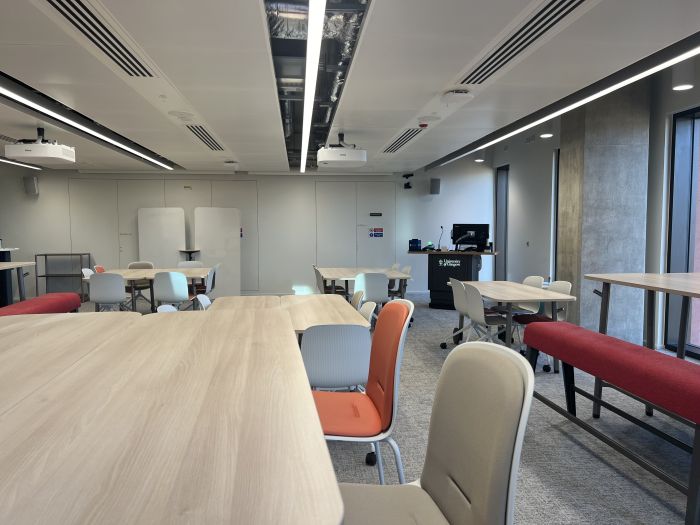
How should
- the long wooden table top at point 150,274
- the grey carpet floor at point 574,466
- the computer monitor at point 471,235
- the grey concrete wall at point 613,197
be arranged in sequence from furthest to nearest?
the computer monitor at point 471,235, the long wooden table top at point 150,274, the grey concrete wall at point 613,197, the grey carpet floor at point 574,466

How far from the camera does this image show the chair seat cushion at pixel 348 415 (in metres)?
1.94

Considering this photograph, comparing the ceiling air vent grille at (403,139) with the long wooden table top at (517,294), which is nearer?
the long wooden table top at (517,294)

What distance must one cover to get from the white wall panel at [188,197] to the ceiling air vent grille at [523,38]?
7.77 meters

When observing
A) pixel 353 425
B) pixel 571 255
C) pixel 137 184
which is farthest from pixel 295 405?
pixel 137 184

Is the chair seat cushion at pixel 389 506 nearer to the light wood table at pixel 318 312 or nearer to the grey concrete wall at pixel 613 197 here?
the light wood table at pixel 318 312

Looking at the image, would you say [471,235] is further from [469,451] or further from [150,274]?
[469,451]

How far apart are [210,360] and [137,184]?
10.1m

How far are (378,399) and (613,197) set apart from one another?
4957 millimetres

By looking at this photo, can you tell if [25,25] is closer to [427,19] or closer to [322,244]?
[427,19]

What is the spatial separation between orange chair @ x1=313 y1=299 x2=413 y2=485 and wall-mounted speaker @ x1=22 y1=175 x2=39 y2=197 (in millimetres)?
10254

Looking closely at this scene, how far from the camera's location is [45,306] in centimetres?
462

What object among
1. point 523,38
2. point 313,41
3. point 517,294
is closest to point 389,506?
point 313,41

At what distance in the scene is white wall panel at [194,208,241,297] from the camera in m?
10.1

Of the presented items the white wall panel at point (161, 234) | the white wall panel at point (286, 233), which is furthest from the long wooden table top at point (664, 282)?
the white wall panel at point (161, 234)
